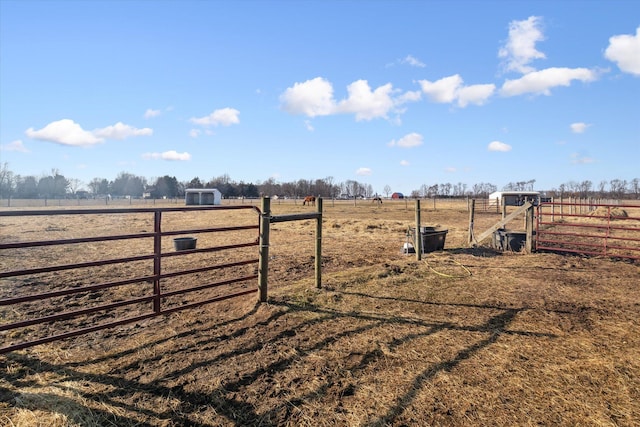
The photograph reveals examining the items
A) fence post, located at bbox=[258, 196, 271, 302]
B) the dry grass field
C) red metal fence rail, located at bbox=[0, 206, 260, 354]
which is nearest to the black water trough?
red metal fence rail, located at bbox=[0, 206, 260, 354]

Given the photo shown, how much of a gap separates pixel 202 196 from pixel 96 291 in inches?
1856

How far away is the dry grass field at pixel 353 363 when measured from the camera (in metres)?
2.70

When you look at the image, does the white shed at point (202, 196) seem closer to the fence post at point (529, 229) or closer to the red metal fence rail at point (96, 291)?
the red metal fence rail at point (96, 291)

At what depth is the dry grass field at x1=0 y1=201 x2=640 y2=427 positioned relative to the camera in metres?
2.70

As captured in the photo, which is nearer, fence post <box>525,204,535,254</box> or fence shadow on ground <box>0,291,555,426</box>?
fence shadow on ground <box>0,291,555,426</box>

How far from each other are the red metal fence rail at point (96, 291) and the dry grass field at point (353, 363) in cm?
21

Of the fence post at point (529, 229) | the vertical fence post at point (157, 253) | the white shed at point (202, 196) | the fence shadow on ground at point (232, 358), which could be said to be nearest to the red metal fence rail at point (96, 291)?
the vertical fence post at point (157, 253)

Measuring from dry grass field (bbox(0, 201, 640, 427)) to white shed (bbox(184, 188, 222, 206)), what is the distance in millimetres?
→ 45751

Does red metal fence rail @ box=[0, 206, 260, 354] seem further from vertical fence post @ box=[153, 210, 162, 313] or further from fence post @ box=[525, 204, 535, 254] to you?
fence post @ box=[525, 204, 535, 254]

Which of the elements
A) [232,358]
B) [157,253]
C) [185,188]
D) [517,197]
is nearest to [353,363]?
[232,358]

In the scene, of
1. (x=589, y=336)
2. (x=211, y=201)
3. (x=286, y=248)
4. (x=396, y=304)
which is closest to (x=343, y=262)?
(x=286, y=248)

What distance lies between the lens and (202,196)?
50906 mm

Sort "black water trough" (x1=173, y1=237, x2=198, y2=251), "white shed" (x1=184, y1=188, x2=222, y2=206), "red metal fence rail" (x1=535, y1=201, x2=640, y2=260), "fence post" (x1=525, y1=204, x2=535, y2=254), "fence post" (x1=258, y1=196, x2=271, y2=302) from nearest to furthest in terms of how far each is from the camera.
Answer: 1. "fence post" (x1=258, y1=196, x2=271, y2=302)
2. "black water trough" (x1=173, y1=237, x2=198, y2=251)
3. "red metal fence rail" (x1=535, y1=201, x2=640, y2=260)
4. "fence post" (x1=525, y1=204, x2=535, y2=254)
5. "white shed" (x1=184, y1=188, x2=222, y2=206)

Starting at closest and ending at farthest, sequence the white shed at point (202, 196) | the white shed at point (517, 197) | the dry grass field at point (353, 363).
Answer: the dry grass field at point (353, 363), the white shed at point (517, 197), the white shed at point (202, 196)
